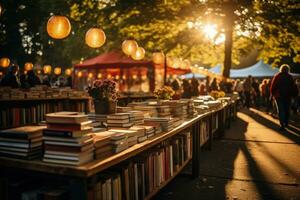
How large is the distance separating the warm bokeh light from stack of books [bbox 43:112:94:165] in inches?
756

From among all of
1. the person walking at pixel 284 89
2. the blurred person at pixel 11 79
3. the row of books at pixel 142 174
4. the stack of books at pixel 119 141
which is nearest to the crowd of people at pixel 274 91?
the person walking at pixel 284 89

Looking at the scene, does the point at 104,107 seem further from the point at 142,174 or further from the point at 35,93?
the point at 35,93

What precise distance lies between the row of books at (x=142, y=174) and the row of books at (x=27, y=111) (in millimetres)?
5705

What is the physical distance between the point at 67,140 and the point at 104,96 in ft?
5.55

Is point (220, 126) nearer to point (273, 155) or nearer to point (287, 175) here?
point (273, 155)

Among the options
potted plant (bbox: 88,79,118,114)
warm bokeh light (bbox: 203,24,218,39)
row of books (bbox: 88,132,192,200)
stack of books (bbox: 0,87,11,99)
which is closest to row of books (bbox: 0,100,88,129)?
stack of books (bbox: 0,87,11,99)

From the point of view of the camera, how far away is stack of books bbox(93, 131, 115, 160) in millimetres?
2805

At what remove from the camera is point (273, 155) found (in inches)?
301

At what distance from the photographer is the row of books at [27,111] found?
30.2ft

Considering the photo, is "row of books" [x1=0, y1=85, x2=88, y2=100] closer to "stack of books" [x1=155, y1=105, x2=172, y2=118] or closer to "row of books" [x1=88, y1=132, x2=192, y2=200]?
"stack of books" [x1=155, y1=105, x2=172, y2=118]

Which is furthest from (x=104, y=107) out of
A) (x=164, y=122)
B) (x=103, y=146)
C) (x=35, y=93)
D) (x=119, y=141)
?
(x=35, y=93)

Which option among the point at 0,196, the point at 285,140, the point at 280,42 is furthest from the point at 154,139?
the point at 280,42

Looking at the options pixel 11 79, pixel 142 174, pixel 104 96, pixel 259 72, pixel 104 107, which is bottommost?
pixel 142 174

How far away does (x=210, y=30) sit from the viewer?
2158 cm
